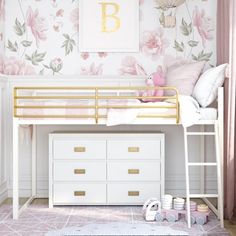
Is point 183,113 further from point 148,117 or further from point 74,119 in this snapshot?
point 74,119

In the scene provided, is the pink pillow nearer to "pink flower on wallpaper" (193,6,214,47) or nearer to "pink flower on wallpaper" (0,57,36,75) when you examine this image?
"pink flower on wallpaper" (193,6,214,47)

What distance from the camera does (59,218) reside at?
365 centimetres

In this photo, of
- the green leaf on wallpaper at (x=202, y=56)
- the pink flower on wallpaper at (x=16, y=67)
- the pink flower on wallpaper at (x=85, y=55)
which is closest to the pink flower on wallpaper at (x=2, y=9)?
the pink flower on wallpaper at (x=16, y=67)

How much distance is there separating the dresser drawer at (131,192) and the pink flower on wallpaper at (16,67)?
4.38 ft

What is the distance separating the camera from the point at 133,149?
4.02m

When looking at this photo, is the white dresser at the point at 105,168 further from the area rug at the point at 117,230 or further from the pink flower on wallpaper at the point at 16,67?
the pink flower on wallpaper at the point at 16,67

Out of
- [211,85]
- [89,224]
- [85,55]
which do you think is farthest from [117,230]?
[85,55]

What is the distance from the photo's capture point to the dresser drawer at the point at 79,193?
13.3 feet

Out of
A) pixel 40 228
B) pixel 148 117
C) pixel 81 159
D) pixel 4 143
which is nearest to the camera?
pixel 40 228

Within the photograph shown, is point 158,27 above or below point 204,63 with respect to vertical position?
above

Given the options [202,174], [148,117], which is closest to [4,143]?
[148,117]

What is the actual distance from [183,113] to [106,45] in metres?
1.24

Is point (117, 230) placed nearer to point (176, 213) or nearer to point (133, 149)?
point (176, 213)

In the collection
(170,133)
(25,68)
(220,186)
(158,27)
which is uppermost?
(158,27)
